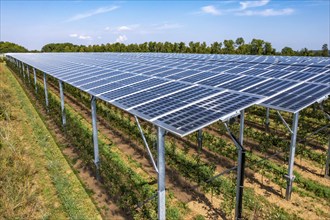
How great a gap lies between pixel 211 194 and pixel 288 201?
9.83 feet

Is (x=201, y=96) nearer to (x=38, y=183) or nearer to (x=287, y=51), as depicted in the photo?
(x=38, y=183)

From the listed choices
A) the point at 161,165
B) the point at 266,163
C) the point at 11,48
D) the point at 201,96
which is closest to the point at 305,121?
the point at 266,163

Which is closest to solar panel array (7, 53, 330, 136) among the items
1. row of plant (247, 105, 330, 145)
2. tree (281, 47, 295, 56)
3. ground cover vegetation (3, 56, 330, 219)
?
ground cover vegetation (3, 56, 330, 219)

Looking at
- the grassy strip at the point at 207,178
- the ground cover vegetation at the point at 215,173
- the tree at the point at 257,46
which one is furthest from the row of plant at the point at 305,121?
the tree at the point at 257,46

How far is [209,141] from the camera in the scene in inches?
645

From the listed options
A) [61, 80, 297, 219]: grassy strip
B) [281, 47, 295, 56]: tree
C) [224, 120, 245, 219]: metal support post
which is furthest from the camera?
[281, 47, 295, 56]: tree

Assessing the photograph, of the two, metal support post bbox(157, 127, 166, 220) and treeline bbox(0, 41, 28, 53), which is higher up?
treeline bbox(0, 41, 28, 53)

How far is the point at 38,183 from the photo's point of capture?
37.9 feet

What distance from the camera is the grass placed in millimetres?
9570

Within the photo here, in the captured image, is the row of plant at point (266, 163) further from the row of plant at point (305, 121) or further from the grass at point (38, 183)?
the grass at point (38, 183)

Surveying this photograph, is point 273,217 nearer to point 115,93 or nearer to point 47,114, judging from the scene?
point 115,93

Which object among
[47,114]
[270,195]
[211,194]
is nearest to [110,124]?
[47,114]

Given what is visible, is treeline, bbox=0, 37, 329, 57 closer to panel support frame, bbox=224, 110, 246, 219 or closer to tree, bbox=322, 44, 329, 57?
tree, bbox=322, 44, 329, 57

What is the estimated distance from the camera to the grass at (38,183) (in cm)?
957
